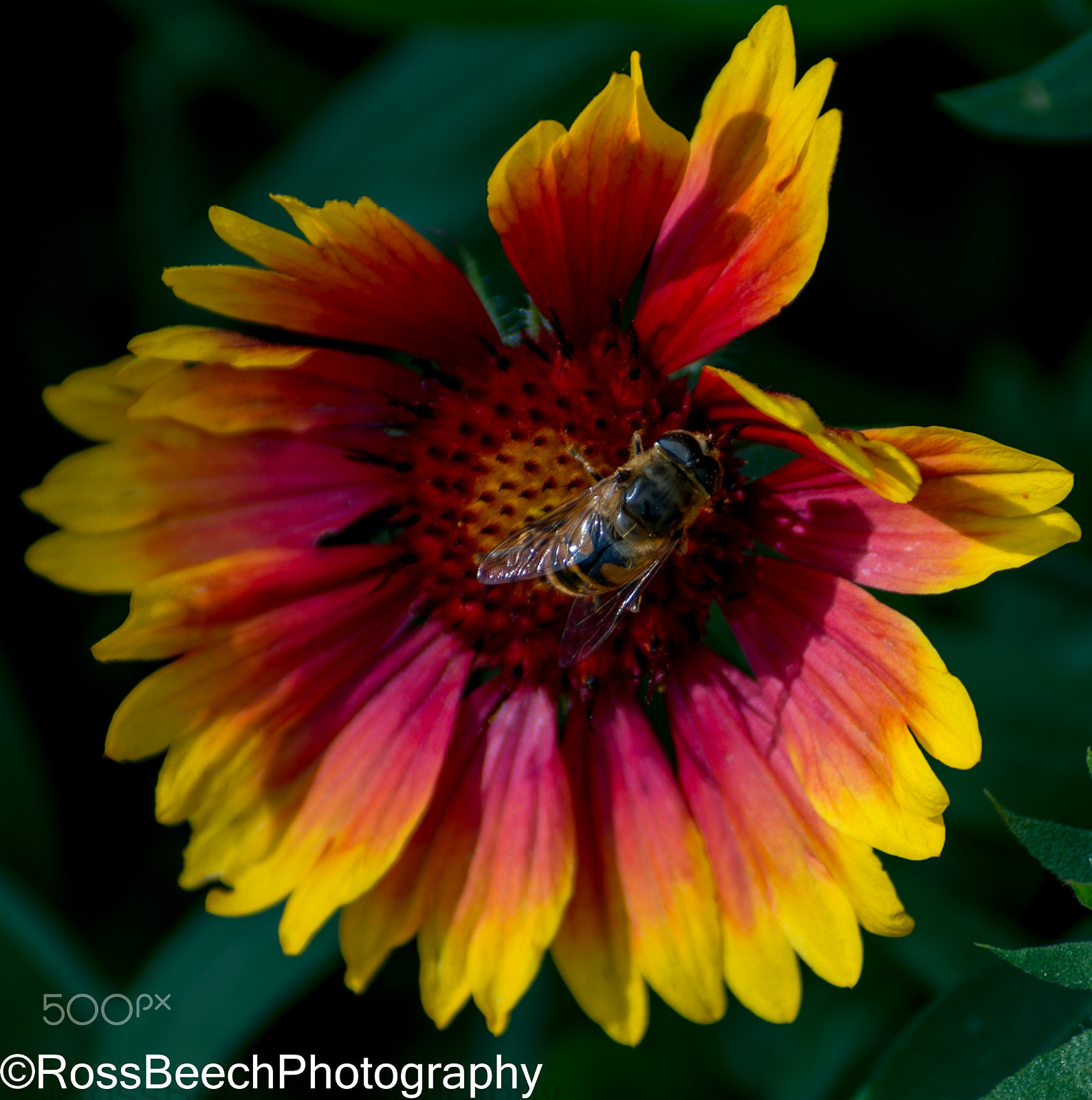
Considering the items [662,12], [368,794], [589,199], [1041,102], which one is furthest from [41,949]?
[1041,102]

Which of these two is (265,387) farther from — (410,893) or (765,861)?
(765,861)

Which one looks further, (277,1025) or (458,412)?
(277,1025)

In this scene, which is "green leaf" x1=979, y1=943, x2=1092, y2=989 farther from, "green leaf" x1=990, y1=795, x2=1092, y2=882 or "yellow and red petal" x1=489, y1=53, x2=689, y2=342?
"yellow and red petal" x1=489, y1=53, x2=689, y2=342

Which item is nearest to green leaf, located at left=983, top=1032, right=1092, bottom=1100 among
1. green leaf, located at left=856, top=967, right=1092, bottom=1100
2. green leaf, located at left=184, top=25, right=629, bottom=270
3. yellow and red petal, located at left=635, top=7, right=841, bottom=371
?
green leaf, located at left=856, top=967, right=1092, bottom=1100

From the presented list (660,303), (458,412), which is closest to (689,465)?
(660,303)

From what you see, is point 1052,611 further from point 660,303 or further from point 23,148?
point 23,148
